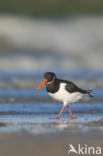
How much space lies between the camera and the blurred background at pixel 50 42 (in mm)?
14578

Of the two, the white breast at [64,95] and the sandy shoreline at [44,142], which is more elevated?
the white breast at [64,95]

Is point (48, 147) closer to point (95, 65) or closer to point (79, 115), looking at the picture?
point (79, 115)

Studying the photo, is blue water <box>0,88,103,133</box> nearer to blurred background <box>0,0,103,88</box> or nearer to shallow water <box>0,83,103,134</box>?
shallow water <box>0,83,103,134</box>

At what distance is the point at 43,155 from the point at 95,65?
15165 millimetres

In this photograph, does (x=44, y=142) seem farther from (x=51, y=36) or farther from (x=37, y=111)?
(x=51, y=36)

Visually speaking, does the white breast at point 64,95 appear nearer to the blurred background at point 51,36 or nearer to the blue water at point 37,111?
the blue water at point 37,111

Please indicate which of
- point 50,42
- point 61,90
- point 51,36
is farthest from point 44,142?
point 51,36

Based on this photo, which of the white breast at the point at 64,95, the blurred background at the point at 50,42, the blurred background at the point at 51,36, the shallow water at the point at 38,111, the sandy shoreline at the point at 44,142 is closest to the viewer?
the sandy shoreline at the point at 44,142

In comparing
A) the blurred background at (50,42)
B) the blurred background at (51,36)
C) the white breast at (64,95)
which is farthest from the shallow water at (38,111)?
the blurred background at (51,36)

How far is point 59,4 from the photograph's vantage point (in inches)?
1077

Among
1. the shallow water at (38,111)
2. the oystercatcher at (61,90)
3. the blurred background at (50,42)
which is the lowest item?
the shallow water at (38,111)

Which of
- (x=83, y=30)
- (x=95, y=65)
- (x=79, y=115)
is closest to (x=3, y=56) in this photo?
(x=95, y=65)

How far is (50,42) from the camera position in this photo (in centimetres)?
2319

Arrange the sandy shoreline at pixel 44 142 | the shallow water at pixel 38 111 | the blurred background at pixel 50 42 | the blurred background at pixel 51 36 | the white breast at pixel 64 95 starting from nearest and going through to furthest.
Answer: the sandy shoreline at pixel 44 142 → the shallow water at pixel 38 111 → the white breast at pixel 64 95 → the blurred background at pixel 50 42 → the blurred background at pixel 51 36
